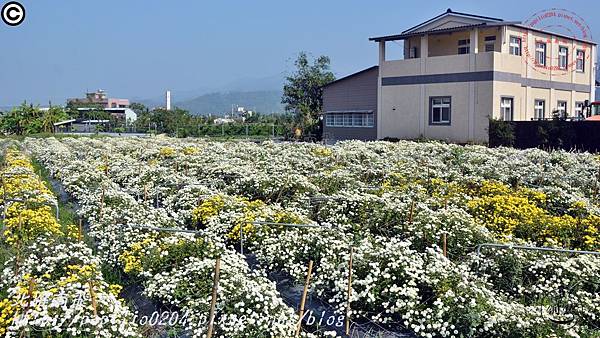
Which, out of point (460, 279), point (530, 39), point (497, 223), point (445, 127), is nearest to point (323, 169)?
point (497, 223)

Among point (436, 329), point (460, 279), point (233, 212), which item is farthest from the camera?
point (233, 212)

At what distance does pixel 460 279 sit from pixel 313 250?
1.70m

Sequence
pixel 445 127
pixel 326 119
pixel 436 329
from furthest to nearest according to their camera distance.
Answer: pixel 326 119
pixel 445 127
pixel 436 329

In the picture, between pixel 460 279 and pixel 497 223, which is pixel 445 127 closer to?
pixel 497 223

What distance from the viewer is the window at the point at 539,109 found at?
33.5 m

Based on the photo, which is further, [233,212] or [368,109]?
[368,109]

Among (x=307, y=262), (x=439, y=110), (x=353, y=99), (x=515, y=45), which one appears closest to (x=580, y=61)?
(x=515, y=45)

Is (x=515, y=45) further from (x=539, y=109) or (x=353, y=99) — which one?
(x=353, y=99)

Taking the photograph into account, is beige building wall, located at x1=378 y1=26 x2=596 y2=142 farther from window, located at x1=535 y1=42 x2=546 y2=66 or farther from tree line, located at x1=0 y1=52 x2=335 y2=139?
tree line, located at x1=0 y1=52 x2=335 y2=139

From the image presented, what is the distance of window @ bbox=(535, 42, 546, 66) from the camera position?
3353cm

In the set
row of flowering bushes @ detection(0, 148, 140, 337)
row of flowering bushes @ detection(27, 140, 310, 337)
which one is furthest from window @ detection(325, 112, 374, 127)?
row of flowering bushes @ detection(0, 148, 140, 337)

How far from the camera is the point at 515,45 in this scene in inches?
1271

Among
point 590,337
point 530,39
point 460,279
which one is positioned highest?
point 530,39

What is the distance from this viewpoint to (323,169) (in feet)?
43.9
